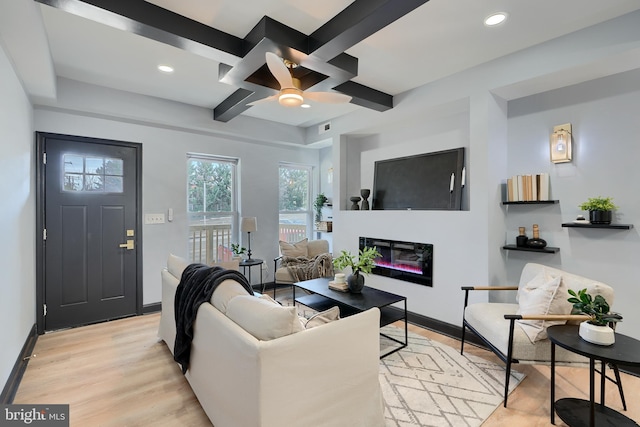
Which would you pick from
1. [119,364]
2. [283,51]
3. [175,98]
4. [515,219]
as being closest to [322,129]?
[175,98]

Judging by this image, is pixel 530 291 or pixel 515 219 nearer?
pixel 530 291

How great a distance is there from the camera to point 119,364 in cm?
267

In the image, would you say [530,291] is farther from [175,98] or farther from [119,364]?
[175,98]

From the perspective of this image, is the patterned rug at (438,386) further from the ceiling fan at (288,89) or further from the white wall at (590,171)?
the ceiling fan at (288,89)

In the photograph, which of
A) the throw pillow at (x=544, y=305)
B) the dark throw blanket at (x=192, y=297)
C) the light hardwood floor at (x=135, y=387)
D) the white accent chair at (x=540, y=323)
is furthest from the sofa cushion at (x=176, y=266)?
the throw pillow at (x=544, y=305)

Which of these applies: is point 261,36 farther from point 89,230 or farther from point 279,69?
point 89,230

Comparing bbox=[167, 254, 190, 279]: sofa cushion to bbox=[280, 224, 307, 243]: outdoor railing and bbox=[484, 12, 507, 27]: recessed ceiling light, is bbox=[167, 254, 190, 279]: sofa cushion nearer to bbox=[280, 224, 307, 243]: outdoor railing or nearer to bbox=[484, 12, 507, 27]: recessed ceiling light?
bbox=[280, 224, 307, 243]: outdoor railing

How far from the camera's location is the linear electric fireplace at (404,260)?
3.62 metres

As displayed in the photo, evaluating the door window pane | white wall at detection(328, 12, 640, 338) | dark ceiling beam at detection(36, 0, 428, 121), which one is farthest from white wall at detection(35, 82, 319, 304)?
white wall at detection(328, 12, 640, 338)

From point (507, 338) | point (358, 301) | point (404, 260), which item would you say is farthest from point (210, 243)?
point (507, 338)

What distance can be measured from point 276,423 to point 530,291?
2.08 metres

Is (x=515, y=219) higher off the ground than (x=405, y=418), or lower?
higher

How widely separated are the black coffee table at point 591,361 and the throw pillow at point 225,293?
2.01 m

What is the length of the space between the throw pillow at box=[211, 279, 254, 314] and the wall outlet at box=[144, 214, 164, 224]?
2.50 m
